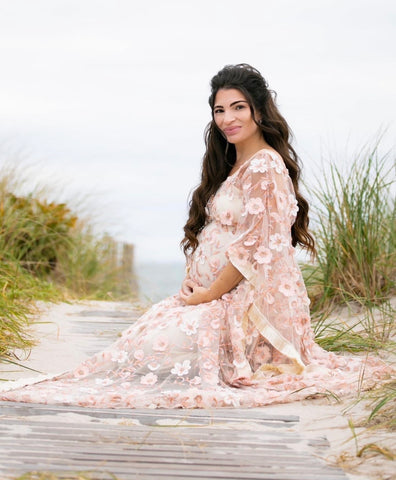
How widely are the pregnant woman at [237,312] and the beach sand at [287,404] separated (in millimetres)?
218

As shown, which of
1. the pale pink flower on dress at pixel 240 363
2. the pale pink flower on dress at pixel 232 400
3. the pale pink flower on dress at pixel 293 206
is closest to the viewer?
the pale pink flower on dress at pixel 232 400

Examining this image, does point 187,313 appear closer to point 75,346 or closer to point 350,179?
point 75,346

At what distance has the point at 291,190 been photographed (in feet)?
12.4

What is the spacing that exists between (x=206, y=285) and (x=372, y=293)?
2.15 metres

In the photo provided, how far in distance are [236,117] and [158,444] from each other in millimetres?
1878

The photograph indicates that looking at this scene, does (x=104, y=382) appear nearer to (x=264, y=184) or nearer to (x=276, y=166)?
(x=264, y=184)

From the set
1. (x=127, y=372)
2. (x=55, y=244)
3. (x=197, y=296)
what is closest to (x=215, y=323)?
(x=197, y=296)

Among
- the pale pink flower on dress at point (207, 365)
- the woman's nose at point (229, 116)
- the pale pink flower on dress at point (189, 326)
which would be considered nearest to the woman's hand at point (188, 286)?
the pale pink flower on dress at point (189, 326)

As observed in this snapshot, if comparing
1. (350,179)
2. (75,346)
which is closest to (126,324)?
(75,346)

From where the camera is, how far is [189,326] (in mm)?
3535

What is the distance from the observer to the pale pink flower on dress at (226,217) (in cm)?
376

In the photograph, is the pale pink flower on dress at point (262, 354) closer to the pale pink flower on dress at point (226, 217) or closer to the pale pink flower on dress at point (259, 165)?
the pale pink flower on dress at point (226, 217)

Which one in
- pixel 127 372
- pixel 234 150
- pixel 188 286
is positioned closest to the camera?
pixel 127 372

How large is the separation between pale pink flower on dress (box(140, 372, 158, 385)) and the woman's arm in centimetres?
47
